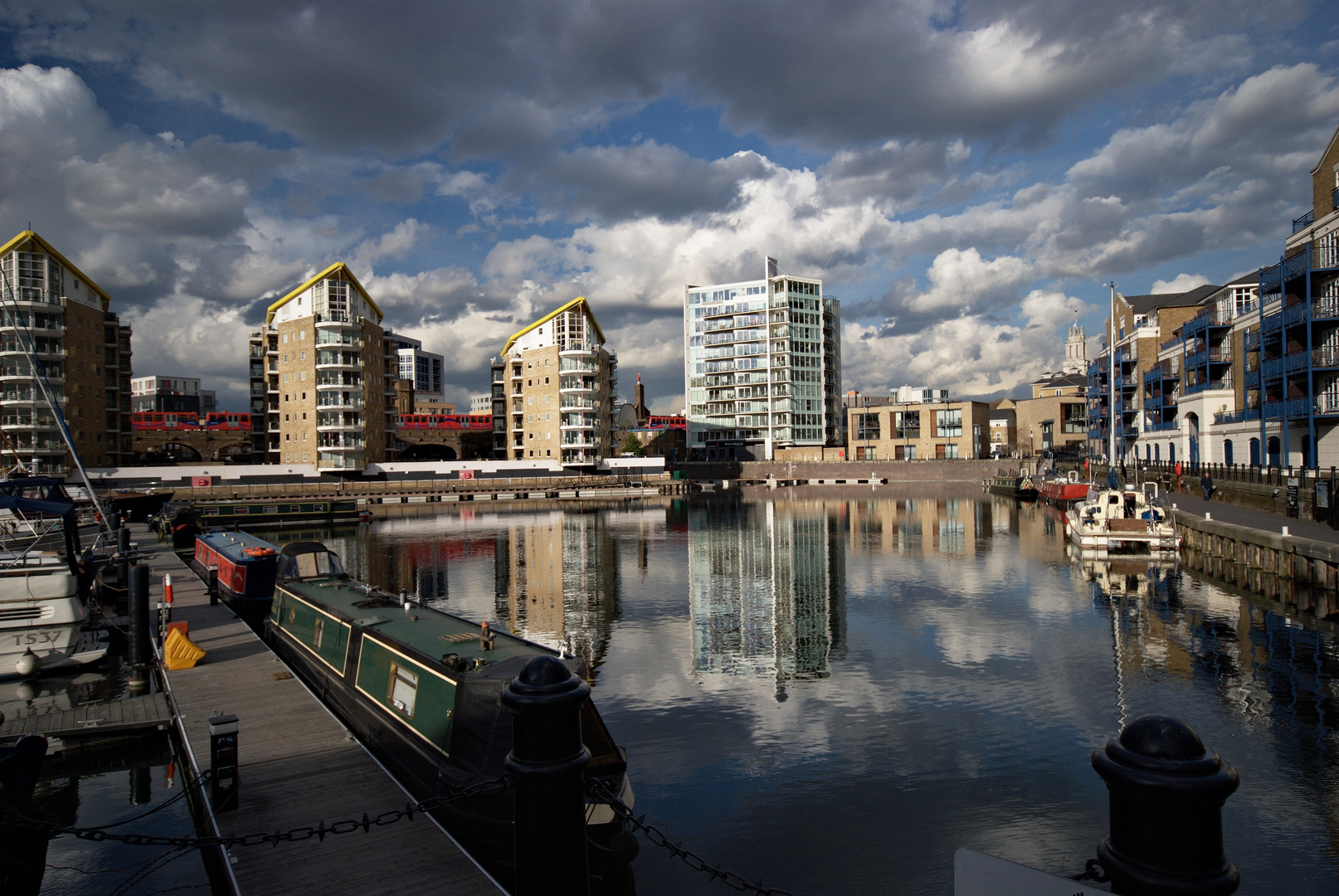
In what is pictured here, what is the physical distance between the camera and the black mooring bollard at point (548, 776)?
217 inches

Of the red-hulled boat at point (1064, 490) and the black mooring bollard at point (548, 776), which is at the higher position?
the black mooring bollard at point (548, 776)

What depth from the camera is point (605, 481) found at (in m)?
110

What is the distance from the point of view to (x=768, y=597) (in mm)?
34500

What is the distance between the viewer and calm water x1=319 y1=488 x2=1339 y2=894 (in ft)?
41.9

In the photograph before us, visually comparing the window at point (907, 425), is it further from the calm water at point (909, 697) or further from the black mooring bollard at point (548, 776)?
the black mooring bollard at point (548, 776)

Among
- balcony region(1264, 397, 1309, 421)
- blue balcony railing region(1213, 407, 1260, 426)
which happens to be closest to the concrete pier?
balcony region(1264, 397, 1309, 421)

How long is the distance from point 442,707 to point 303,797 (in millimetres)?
2231

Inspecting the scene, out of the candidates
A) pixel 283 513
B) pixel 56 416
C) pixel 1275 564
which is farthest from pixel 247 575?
pixel 283 513

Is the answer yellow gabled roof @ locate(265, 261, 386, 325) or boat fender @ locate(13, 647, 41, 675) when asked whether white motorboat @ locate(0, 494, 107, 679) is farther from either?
yellow gabled roof @ locate(265, 261, 386, 325)

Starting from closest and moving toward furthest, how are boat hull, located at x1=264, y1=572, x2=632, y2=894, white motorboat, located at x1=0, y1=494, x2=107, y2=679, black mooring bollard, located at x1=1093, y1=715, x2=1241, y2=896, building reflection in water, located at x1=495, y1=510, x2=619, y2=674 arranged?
black mooring bollard, located at x1=1093, y1=715, x2=1241, y2=896 → boat hull, located at x1=264, y1=572, x2=632, y2=894 → white motorboat, located at x1=0, y1=494, x2=107, y2=679 → building reflection in water, located at x1=495, y1=510, x2=619, y2=674

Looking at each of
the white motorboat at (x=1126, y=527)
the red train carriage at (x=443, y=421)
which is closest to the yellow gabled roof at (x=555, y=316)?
the red train carriage at (x=443, y=421)

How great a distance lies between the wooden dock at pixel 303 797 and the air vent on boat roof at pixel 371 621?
5.58 ft

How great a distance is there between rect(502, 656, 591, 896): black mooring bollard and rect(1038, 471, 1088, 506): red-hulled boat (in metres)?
73.3

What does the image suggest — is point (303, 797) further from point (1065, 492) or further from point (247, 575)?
point (1065, 492)
